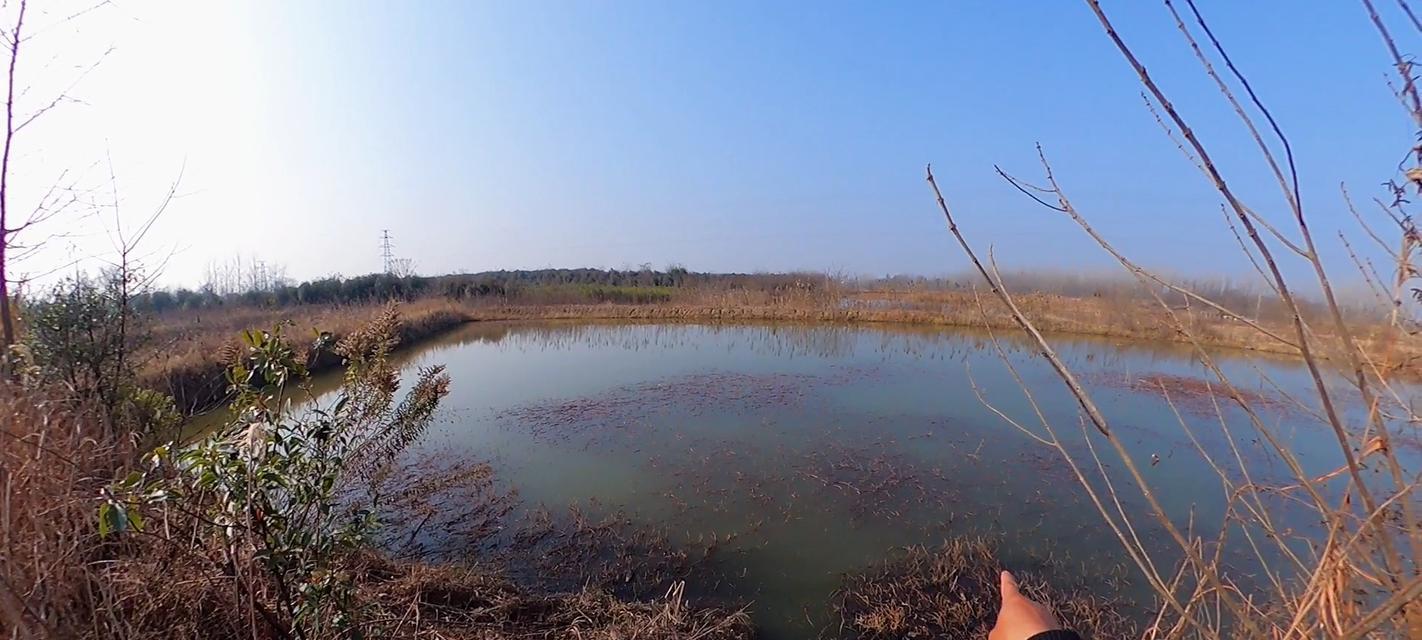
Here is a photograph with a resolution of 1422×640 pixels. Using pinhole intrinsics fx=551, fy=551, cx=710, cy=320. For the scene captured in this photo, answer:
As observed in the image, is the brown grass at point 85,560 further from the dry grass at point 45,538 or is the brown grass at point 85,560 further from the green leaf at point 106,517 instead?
the green leaf at point 106,517

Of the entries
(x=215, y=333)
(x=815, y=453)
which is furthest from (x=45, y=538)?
(x=215, y=333)

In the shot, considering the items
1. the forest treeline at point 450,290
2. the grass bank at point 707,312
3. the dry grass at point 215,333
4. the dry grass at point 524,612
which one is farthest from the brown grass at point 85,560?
the forest treeline at point 450,290

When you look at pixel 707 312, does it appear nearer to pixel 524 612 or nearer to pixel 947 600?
pixel 947 600

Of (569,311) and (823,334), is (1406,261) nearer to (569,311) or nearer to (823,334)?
(823,334)

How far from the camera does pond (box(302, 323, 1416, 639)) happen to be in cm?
415

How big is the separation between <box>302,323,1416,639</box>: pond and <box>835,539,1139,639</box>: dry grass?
0.21 m

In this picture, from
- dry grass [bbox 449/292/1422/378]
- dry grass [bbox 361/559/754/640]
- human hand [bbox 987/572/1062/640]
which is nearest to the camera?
human hand [bbox 987/572/1062/640]

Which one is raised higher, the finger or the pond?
the finger

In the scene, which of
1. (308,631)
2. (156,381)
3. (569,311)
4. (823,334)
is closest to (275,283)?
(569,311)

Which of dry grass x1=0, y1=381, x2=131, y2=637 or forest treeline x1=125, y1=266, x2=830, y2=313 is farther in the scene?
forest treeline x1=125, y1=266, x2=830, y2=313

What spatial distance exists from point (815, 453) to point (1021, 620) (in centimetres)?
556

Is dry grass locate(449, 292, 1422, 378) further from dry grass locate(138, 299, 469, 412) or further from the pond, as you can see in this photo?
dry grass locate(138, 299, 469, 412)

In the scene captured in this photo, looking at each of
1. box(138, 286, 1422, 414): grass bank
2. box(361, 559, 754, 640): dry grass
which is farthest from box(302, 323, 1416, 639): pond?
box(138, 286, 1422, 414): grass bank

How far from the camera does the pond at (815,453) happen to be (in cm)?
415
